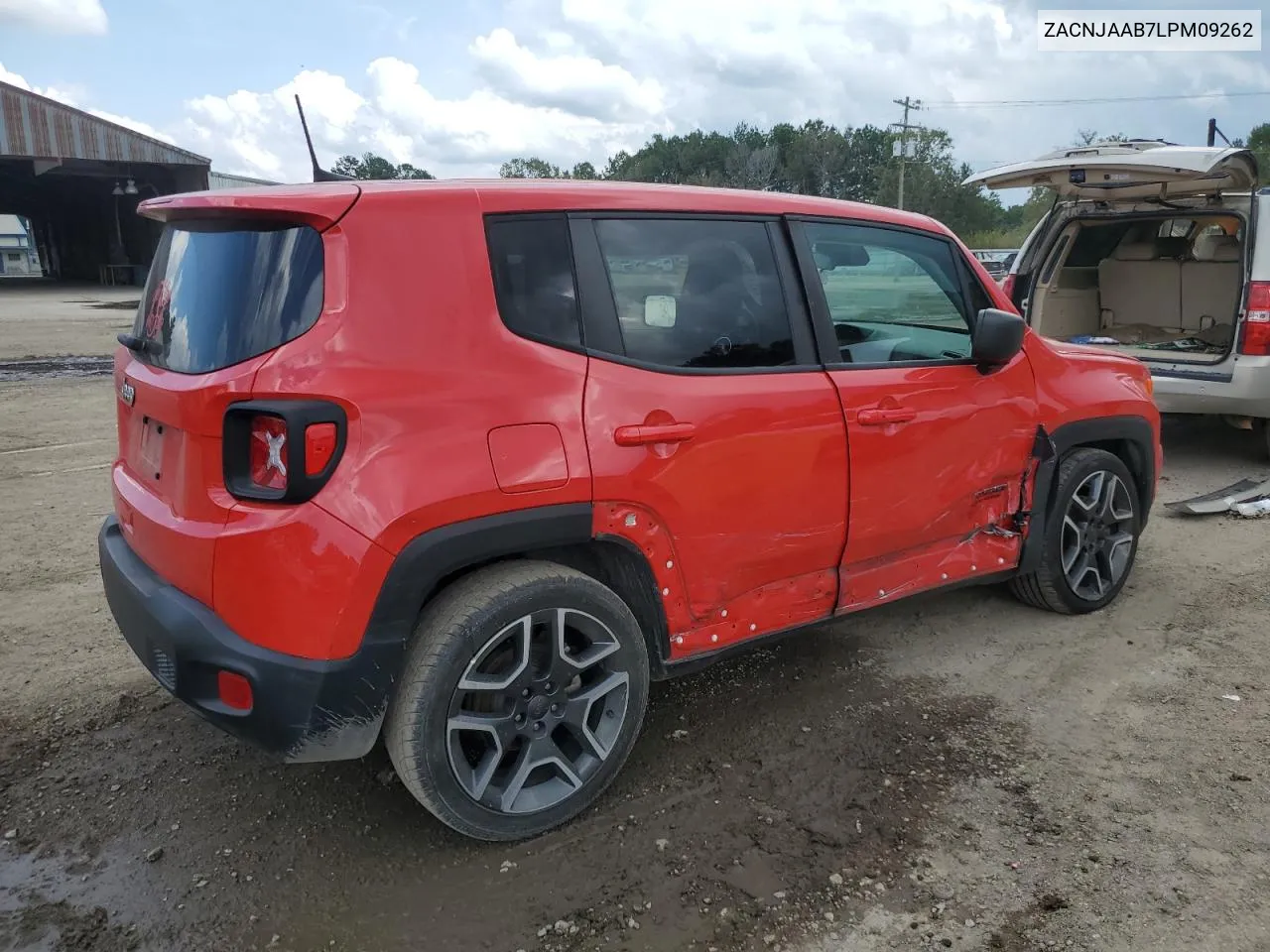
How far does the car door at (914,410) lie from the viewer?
10.5ft

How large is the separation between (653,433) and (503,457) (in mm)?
462

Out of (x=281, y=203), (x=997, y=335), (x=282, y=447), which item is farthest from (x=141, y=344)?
(x=997, y=335)

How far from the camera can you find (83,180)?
135ft

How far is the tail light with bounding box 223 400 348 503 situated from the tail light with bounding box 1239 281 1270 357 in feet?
20.9

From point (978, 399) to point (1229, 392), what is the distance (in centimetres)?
399

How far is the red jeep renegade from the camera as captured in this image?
2281 millimetres

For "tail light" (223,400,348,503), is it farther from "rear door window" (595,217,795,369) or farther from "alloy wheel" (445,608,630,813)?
"rear door window" (595,217,795,369)

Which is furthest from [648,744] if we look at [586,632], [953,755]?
[953,755]

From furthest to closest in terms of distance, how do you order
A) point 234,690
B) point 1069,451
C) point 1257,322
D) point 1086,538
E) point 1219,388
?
1. point 1219,388
2. point 1257,322
3. point 1086,538
4. point 1069,451
5. point 234,690

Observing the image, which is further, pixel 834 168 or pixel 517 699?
pixel 834 168

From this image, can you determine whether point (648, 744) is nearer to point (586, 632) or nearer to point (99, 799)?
point (586, 632)

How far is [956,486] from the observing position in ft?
11.5

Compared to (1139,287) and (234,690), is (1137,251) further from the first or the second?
(234,690)

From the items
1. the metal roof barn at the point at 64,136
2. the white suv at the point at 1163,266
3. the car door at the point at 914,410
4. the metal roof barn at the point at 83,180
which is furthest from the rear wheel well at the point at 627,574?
the metal roof barn at the point at 64,136
